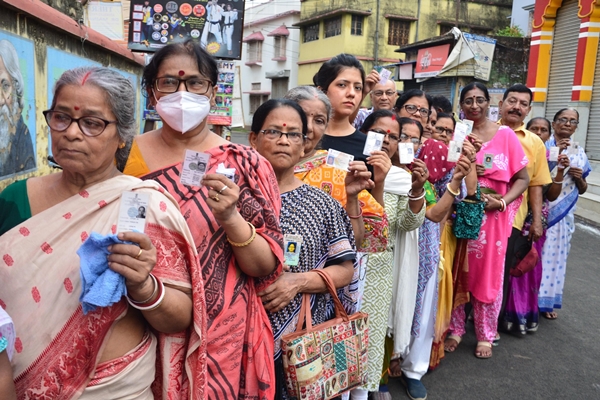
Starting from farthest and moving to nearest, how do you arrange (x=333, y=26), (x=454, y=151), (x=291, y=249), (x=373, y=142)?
(x=333, y=26), (x=454, y=151), (x=373, y=142), (x=291, y=249)

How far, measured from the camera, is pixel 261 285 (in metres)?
1.94

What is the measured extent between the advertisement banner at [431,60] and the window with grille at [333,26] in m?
9.92

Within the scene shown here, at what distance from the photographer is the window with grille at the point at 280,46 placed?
3634 cm

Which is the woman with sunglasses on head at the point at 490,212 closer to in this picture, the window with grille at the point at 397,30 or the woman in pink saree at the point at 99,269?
the woman in pink saree at the point at 99,269

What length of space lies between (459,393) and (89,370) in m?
2.99

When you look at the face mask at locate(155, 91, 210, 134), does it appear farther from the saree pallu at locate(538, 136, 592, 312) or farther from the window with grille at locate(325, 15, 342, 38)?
the window with grille at locate(325, 15, 342, 38)

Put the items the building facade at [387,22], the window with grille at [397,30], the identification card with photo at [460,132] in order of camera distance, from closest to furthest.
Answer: the identification card with photo at [460,132] → the building facade at [387,22] → the window with grille at [397,30]

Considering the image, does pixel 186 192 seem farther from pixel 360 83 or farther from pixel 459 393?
pixel 459 393

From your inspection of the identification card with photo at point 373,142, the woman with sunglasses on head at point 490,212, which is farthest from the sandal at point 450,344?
the identification card with photo at point 373,142

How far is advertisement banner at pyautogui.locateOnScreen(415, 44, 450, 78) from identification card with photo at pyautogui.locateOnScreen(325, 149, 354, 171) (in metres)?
18.6

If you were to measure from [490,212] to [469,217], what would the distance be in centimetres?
37

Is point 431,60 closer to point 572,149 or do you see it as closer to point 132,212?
point 572,149

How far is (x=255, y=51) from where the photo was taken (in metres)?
39.4

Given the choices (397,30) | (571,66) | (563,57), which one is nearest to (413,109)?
(571,66)
